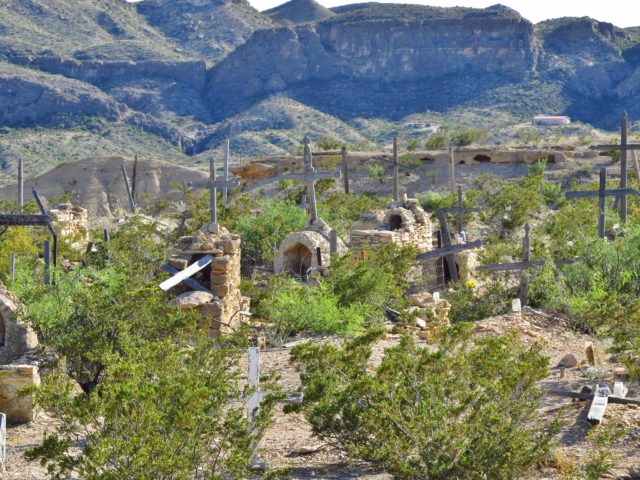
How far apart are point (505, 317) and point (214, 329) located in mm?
4516

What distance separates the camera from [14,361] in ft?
40.8

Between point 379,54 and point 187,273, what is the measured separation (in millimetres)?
87065

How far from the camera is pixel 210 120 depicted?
3627 inches

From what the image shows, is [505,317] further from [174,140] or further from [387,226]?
[174,140]

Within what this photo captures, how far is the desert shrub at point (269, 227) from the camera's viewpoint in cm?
2303

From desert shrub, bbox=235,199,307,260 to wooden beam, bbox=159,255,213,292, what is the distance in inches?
234

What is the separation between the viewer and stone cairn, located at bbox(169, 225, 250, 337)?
50.9 feet

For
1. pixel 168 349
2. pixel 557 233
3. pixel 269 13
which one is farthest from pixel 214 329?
pixel 269 13

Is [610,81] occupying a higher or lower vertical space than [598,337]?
higher

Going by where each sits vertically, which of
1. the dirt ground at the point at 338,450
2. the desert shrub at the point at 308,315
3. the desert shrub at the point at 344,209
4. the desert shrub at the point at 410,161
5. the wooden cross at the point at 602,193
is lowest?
the dirt ground at the point at 338,450

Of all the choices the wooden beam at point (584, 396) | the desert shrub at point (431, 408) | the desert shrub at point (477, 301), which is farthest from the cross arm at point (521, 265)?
the desert shrub at point (431, 408)

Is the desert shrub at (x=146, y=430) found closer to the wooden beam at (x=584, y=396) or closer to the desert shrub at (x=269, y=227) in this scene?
the wooden beam at (x=584, y=396)

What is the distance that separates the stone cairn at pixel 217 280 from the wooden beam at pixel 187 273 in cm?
12

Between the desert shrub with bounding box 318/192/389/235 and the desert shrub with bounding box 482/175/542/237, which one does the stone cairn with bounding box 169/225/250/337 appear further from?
the desert shrub with bounding box 482/175/542/237
